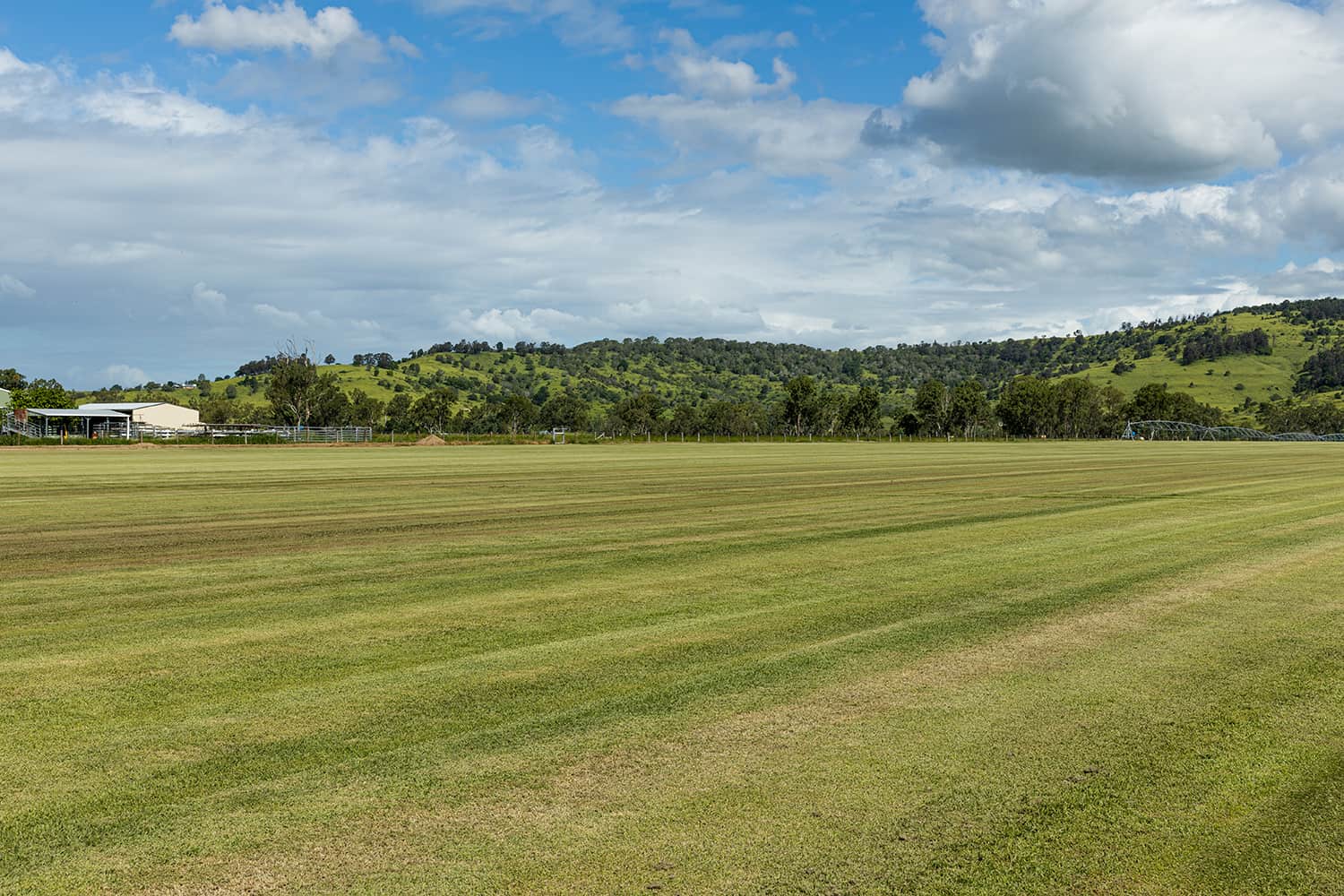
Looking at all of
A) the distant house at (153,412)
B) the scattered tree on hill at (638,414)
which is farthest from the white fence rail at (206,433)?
the scattered tree on hill at (638,414)

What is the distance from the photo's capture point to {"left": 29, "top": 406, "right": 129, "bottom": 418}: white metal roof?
12400cm

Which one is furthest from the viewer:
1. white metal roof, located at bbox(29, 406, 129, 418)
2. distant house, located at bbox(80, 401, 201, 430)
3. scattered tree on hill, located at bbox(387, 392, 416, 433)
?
scattered tree on hill, located at bbox(387, 392, 416, 433)

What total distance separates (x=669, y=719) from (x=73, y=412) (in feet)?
474

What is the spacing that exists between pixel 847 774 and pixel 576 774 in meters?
1.63

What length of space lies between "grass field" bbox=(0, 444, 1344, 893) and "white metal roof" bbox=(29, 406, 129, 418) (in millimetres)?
125966

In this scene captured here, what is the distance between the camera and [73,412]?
129 metres

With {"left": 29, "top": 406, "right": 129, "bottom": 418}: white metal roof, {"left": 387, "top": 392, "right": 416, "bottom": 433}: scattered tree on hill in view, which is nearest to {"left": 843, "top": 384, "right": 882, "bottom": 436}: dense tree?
{"left": 387, "top": 392, "right": 416, "bottom": 433}: scattered tree on hill

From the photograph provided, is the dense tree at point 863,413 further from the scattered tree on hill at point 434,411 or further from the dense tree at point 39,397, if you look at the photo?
the dense tree at point 39,397

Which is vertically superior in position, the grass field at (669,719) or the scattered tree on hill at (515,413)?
the scattered tree on hill at (515,413)

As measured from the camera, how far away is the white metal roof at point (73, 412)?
124 metres

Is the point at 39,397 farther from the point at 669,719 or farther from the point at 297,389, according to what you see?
the point at 669,719

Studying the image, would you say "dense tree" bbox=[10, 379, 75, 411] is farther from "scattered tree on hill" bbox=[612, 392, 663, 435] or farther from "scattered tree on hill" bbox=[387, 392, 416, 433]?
"scattered tree on hill" bbox=[612, 392, 663, 435]

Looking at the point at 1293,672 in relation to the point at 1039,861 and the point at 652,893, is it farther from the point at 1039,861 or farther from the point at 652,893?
the point at 652,893

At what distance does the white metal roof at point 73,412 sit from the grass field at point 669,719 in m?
126
